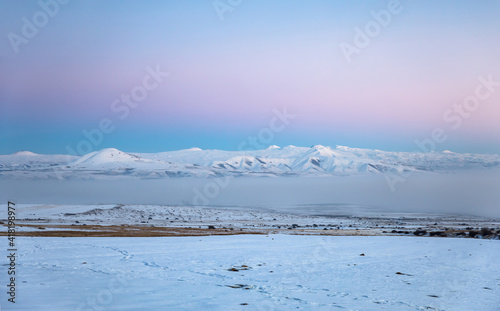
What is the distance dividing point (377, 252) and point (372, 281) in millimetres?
5927

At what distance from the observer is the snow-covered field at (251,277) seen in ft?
29.2

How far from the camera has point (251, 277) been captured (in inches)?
456

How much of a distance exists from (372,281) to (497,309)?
3.14 m

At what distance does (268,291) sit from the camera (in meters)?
9.98

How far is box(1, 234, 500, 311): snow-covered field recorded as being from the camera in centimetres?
891

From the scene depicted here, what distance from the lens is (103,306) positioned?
839cm

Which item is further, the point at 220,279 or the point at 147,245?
the point at 147,245

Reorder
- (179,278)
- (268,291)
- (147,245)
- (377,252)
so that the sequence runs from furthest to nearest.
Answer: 1. (147,245)
2. (377,252)
3. (179,278)
4. (268,291)

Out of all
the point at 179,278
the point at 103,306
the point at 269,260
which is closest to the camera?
the point at 103,306

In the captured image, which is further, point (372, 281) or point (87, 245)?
point (87, 245)

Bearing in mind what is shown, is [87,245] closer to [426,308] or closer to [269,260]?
[269,260]

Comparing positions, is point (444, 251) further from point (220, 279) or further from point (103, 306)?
point (103, 306)

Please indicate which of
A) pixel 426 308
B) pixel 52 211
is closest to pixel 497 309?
pixel 426 308

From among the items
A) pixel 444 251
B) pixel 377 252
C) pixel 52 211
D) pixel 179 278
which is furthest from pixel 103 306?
pixel 52 211
